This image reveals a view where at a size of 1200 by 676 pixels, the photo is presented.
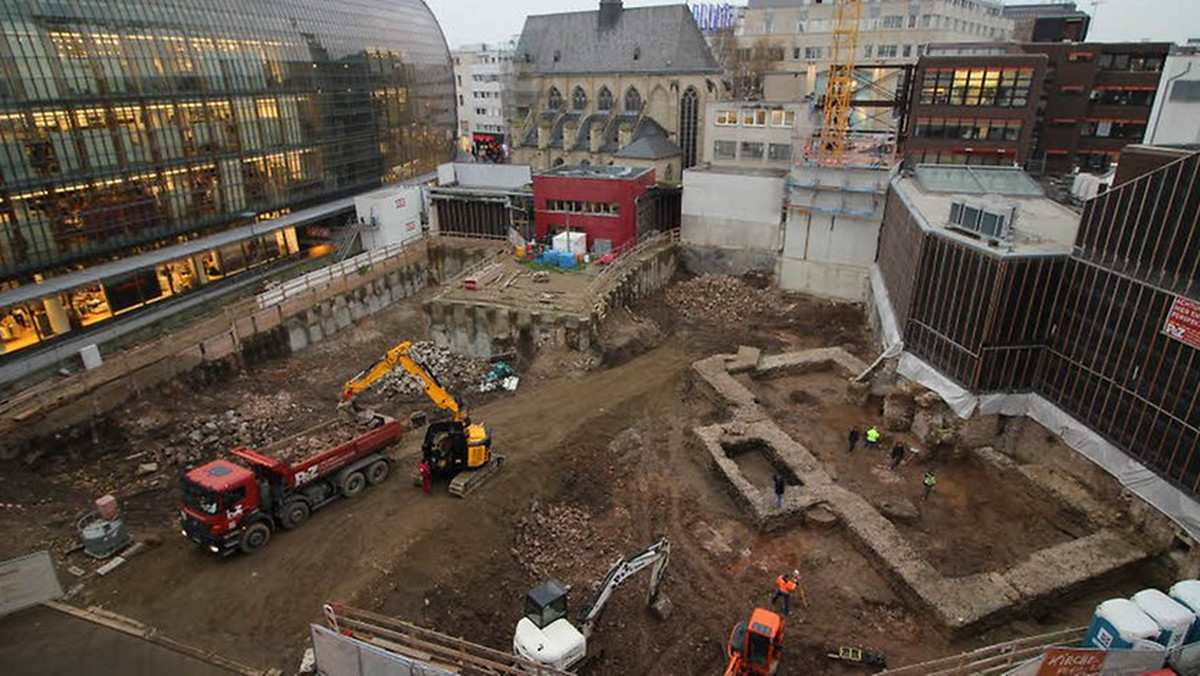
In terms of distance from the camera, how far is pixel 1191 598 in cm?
1230

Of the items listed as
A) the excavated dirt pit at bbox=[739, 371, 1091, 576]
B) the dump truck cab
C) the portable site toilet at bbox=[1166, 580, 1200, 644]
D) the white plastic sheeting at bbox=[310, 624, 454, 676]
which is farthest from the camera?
the excavated dirt pit at bbox=[739, 371, 1091, 576]

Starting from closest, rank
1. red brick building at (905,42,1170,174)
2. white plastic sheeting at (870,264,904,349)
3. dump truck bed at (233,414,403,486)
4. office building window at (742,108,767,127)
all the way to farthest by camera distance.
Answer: dump truck bed at (233,414,403,486)
white plastic sheeting at (870,264,904,349)
office building window at (742,108,767,127)
red brick building at (905,42,1170,174)

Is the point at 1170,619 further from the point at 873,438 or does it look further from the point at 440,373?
the point at 440,373

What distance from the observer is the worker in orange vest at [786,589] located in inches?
585

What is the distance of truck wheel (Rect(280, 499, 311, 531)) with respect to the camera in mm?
18094

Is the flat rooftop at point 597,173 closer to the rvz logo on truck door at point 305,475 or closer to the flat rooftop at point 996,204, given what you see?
the flat rooftop at point 996,204

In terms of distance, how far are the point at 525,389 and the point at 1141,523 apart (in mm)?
21779

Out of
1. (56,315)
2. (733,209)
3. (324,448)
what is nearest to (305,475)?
(324,448)

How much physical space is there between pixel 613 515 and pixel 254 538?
10032 millimetres

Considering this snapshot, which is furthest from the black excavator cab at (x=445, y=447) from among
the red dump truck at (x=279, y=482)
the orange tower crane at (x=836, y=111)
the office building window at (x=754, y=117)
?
the office building window at (x=754, y=117)

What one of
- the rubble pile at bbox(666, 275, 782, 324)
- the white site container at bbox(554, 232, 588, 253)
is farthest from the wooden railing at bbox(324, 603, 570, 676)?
the white site container at bbox(554, 232, 588, 253)

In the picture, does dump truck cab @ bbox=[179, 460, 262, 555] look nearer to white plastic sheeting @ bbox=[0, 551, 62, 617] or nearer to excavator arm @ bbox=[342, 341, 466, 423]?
white plastic sheeting @ bbox=[0, 551, 62, 617]

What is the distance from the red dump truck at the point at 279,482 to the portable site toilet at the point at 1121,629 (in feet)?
61.3

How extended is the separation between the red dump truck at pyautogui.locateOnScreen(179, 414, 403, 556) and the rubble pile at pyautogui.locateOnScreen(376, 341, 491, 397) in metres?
7.72
